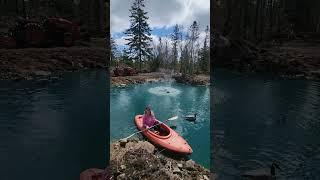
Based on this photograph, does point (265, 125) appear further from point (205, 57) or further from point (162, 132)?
point (162, 132)

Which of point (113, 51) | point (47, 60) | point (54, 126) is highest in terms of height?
point (113, 51)

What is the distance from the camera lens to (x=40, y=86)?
5.49 metres

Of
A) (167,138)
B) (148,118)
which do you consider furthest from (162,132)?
(148,118)

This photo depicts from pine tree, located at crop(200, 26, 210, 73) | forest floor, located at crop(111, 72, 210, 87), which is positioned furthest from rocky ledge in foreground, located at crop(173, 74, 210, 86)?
pine tree, located at crop(200, 26, 210, 73)

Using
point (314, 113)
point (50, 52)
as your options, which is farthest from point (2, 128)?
point (314, 113)

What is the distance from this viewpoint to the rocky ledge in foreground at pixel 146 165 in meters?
5.33

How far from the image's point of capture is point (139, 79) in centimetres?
593

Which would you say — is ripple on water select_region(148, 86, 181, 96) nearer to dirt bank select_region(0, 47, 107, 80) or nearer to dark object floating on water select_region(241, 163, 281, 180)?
dirt bank select_region(0, 47, 107, 80)

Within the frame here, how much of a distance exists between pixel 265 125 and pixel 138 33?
6.79 ft

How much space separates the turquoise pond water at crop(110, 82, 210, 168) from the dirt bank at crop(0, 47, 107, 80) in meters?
0.52

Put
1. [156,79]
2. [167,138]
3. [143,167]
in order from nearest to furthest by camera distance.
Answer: [143,167], [167,138], [156,79]

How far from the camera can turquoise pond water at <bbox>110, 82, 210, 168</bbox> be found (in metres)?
5.56

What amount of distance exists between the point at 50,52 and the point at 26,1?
721 mm

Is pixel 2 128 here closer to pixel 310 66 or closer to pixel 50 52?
pixel 50 52
